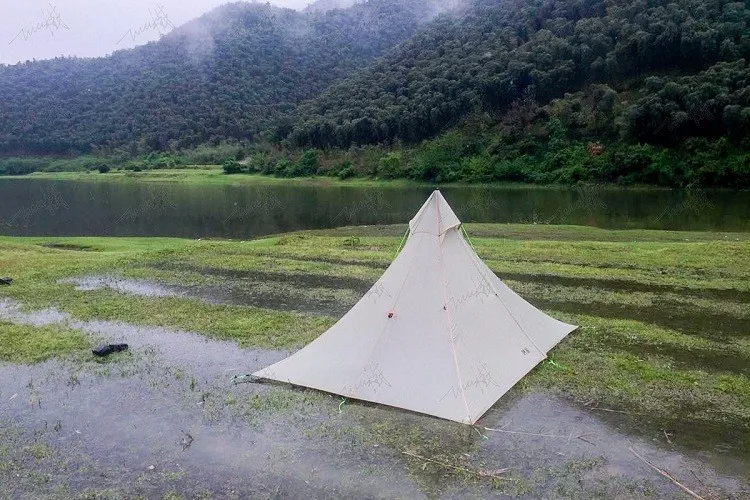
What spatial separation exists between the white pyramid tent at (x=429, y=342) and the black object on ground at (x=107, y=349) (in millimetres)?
3751

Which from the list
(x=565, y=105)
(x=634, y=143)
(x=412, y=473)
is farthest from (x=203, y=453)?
(x=565, y=105)

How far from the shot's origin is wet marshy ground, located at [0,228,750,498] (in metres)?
7.29

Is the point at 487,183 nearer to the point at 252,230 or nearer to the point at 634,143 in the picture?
the point at 634,143

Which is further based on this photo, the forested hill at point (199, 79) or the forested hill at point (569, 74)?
the forested hill at point (199, 79)

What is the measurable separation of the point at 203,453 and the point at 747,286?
13.7 meters

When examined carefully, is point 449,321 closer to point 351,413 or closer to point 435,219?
point 435,219

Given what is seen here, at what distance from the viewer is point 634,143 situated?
53875mm

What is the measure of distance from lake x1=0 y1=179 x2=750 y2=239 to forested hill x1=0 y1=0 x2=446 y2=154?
207ft

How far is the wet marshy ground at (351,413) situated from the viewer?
7.29 m

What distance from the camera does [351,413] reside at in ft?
29.5

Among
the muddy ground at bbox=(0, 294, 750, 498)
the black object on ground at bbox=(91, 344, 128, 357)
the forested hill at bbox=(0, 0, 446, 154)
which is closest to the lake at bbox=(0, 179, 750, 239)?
the black object on ground at bbox=(91, 344, 128, 357)

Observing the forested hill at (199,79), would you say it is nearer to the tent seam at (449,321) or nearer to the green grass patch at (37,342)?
the green grass patch at (37,342)

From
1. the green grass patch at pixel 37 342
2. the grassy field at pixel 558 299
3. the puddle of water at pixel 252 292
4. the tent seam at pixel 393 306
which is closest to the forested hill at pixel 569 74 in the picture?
the grassy field at pixel 558 299

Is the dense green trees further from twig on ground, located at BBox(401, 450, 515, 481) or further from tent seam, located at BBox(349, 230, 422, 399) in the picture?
twig on ground, located at BBox(401, 450, 515, 481)
